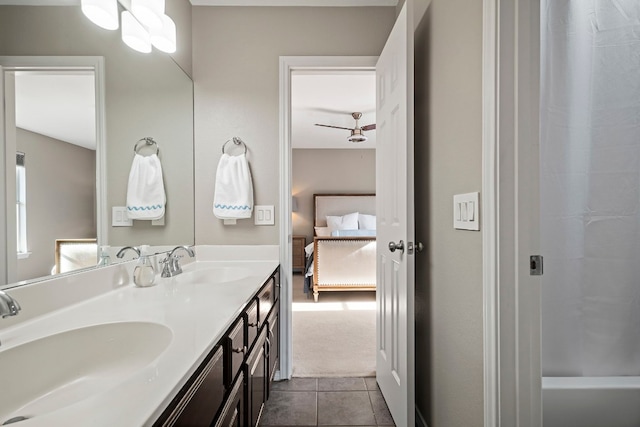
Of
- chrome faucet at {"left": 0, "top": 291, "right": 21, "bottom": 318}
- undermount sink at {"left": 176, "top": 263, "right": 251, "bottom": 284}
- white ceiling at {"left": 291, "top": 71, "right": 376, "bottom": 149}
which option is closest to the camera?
chrome faucet at {"left": 0, "top": 291, "right": 21, "bottom": 318}

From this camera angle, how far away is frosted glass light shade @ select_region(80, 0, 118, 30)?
114 cm

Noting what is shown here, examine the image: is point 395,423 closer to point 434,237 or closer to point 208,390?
point 434,237

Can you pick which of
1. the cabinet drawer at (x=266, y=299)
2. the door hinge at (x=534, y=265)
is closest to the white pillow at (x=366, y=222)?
the cabinet drawer at (x=266, y=299)

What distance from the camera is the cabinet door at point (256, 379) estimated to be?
1.21m

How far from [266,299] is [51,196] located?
0.97 meters

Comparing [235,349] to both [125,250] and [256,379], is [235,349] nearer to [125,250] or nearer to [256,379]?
[256,379]

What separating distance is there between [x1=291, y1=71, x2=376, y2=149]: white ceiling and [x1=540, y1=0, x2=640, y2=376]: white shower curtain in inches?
50.1

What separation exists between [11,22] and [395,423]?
2119 millimetres

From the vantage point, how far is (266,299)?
5.22 ft

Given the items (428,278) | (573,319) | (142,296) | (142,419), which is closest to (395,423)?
(428,278)

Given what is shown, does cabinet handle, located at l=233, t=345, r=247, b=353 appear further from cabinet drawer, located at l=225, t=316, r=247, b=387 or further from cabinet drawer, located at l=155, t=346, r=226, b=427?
cabinet drawer, located at l=155, t=346, r=226, b=427

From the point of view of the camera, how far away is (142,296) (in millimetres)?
1190

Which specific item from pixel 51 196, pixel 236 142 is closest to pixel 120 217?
pixel 51 196

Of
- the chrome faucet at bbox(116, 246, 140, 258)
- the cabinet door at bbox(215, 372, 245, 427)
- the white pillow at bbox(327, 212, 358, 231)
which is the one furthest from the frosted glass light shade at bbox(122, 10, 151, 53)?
the white pillow at bbox(327, 212, 358, 231)
